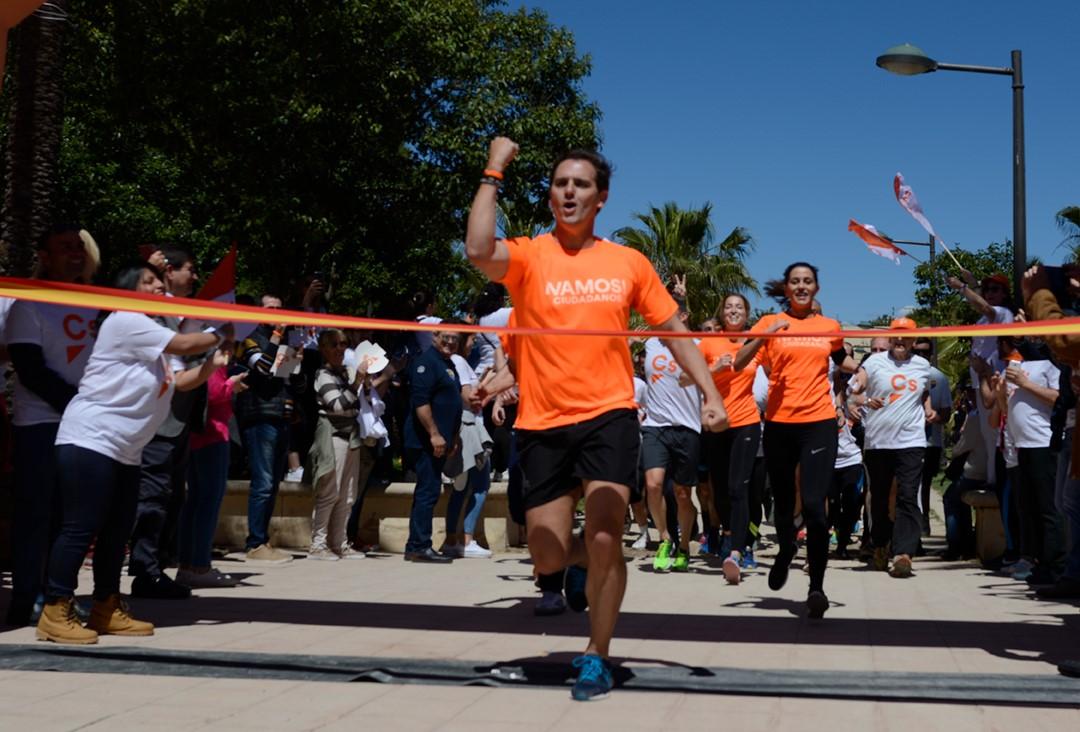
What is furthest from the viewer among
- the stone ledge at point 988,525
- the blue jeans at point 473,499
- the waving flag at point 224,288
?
the blue jeans at point 473,499

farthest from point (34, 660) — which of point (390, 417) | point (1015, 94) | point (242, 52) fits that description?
point (242, 52)

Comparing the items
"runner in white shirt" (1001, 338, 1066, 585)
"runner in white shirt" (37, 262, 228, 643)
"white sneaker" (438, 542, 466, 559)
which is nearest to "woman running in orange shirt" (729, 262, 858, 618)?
"runner in white shirt" (1001, 338, 1066, 585)

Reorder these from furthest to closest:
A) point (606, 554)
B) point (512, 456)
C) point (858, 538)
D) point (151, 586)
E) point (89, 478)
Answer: point (858, 538) → point (512, 456) → point (151, 586) → point (89, 478) → point (606, 554)

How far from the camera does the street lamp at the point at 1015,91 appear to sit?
13.3m

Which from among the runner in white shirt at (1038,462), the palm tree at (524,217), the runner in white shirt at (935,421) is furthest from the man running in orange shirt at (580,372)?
the palm tree at (524,217)

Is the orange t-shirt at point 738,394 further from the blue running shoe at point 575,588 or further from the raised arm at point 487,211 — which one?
the raised arm at point 487,211

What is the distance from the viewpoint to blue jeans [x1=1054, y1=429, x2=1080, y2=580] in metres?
8.35

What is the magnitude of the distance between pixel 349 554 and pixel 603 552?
7.13 metres

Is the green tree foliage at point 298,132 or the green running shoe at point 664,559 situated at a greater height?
the green tree foliage at point 298,132

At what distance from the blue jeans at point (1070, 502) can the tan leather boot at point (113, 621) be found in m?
5.66

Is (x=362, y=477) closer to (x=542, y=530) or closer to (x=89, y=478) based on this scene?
(x=89, y=478)

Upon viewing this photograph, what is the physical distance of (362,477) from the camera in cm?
1237

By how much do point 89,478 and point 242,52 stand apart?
19.9 m

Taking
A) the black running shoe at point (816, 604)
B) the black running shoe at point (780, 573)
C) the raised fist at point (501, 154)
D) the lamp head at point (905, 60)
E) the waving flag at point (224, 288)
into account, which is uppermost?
the lamp head at point (905, 60)
